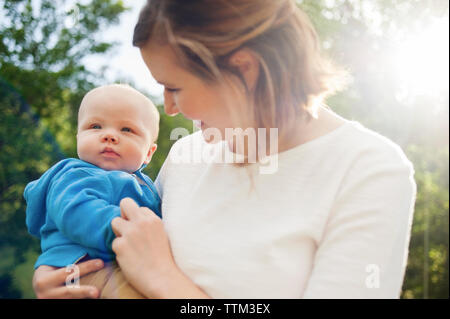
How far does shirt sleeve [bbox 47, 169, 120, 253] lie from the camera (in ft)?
4.34

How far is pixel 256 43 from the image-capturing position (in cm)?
120

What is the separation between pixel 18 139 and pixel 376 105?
664 cm

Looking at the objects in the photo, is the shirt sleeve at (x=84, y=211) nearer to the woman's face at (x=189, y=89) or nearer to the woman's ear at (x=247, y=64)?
the woman's face at (x=189, y=89)

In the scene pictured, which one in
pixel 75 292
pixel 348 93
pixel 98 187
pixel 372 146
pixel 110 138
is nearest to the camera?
pixel 372 146

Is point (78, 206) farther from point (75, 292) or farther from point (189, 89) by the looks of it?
point (189, 89)

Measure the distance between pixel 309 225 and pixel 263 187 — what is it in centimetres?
17

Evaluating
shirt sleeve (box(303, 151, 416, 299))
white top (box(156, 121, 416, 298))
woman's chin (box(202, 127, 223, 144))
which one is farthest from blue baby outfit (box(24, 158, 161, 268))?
shirt sleeve (box(303, 151, 416, 299))

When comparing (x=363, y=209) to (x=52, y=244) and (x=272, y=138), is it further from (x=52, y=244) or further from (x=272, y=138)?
(x=52, y=244)

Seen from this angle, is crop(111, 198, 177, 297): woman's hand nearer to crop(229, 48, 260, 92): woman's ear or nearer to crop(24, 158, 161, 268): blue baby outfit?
crop(24, 158, 161, 268): blue baby outfit

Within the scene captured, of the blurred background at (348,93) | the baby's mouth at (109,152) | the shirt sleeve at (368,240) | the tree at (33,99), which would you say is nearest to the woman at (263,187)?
the shirt sleeve at (368,240)

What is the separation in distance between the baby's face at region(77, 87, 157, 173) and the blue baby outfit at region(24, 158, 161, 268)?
0.06 meters

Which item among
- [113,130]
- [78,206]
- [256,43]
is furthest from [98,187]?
[256,43]

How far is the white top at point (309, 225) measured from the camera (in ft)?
3.50

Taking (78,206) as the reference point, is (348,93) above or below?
below
